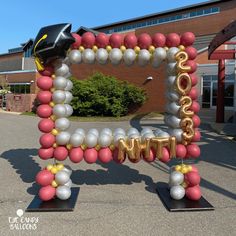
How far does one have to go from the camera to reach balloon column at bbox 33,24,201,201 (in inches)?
213

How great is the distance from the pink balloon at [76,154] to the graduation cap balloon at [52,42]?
1.57 m

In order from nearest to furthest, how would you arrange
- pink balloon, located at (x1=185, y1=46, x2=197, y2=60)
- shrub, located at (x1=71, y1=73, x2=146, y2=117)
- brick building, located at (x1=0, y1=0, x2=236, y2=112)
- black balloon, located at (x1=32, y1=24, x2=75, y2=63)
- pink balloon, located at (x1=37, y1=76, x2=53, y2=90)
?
black balloon, located at (x1=32, y1=24, x2=75, y2=63)
pink balloon, located at (x1=37, y1=76, x2=53, y2=90)
pink balloon, located at (x1=185, y1=46, x2=197, y2=60)
brick building, located at (x1=0, y1=0, x2=236, y2=112)
shrub, located at (x1=71, y1=73, x2=146, y2=117)

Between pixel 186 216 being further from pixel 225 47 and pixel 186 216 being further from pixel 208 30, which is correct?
pixel 208 30

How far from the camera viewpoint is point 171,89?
567cm

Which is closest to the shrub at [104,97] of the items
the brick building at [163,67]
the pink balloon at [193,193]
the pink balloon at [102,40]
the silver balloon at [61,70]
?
the brick building at [163,67]

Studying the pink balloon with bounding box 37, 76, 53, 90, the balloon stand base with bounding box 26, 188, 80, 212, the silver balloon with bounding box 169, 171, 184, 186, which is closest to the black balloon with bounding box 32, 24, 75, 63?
the pink balloon with bounding box 37, 76, 53, 90

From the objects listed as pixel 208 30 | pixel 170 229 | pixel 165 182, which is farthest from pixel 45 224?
pixel 208 30

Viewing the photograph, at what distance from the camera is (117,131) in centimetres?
568

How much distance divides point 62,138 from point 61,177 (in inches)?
25.5

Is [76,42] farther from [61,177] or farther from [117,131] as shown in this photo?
[61,177]

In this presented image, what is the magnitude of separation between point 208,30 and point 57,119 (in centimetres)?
3732

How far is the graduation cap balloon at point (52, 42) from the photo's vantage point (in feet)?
17.0

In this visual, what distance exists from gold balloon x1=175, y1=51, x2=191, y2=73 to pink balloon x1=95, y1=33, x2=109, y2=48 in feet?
4.08

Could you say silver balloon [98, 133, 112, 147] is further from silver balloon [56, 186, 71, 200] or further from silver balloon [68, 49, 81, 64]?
silver balloon [68, 49, 81, 64]
